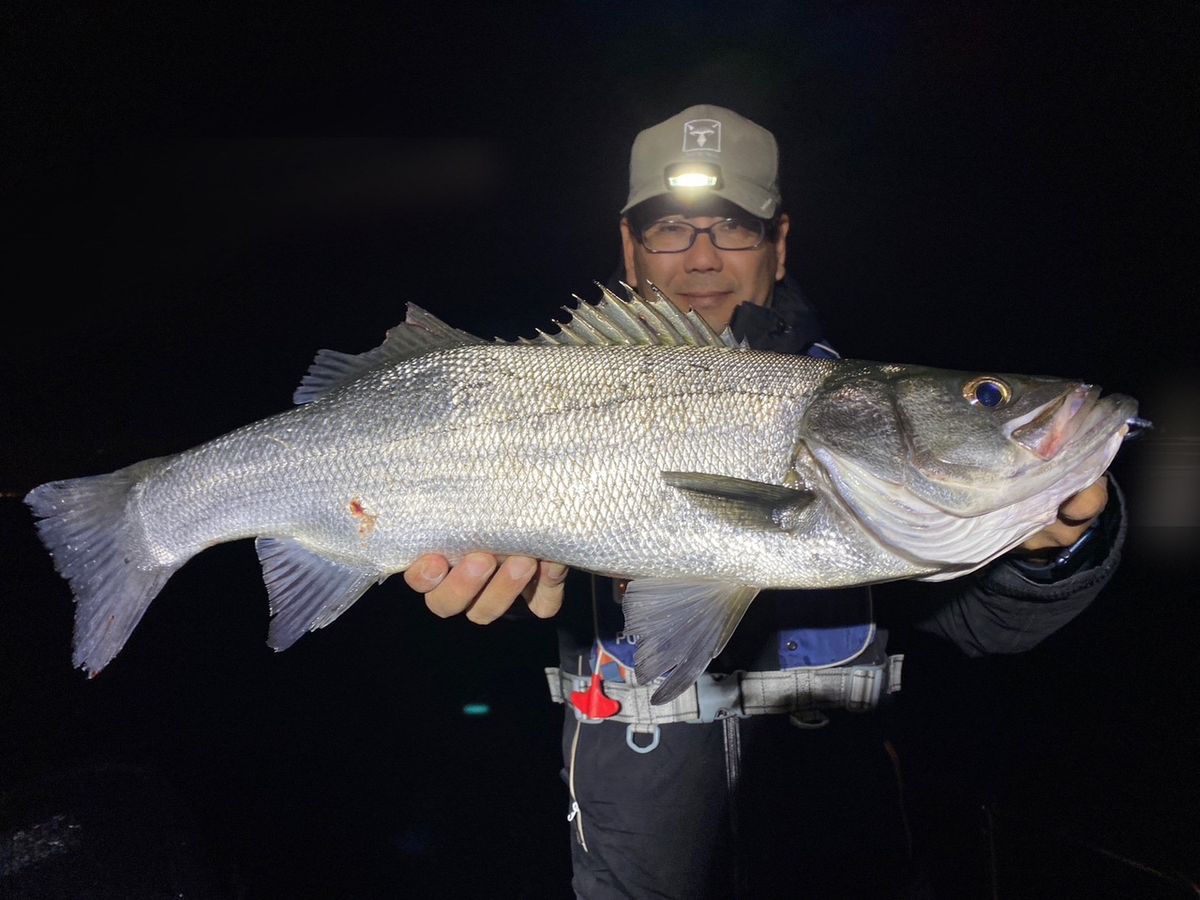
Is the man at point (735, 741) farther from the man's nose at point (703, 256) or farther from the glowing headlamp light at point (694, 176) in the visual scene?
the glowing headlamp light at point (694, 176)

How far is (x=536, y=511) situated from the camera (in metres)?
1.29

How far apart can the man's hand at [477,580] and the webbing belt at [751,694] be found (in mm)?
476

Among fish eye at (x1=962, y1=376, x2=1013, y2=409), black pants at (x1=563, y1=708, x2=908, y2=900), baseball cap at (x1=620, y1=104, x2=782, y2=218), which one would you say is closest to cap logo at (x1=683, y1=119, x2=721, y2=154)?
baseball cap at (x1=620, y1=104, x2=782, y2=218)

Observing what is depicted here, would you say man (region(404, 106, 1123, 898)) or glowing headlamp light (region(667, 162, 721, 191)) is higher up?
glowing headlamp light (region(667, 162, 721, 191))

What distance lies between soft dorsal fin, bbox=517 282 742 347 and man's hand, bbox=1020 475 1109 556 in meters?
0.71

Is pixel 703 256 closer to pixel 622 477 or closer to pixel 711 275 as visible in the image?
pixel 711 275

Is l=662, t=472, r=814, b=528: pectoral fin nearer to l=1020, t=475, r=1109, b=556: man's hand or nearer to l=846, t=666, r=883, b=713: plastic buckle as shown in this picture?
l=1020, t=475, r=1109, b=556: man's hand

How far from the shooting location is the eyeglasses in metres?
2.22

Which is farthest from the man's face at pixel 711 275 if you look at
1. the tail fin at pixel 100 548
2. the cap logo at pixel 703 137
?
the tail fin at pixel 100 548

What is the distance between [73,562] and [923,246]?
11.3 metres

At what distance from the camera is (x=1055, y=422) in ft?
3.72

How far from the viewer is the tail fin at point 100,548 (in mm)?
1404

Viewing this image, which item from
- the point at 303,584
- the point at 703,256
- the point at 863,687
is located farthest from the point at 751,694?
the point at 703,256

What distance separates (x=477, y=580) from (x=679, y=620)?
44cm
